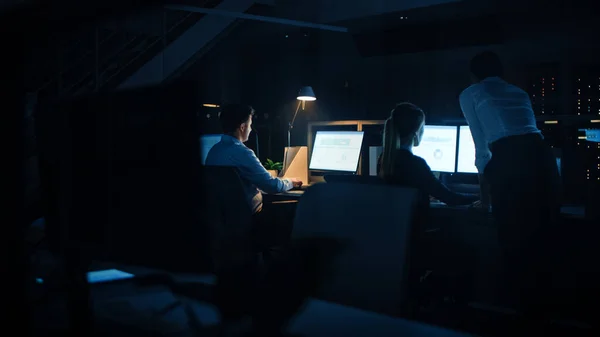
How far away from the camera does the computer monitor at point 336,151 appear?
14.0ft

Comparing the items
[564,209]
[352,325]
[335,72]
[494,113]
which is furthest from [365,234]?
[335,72]

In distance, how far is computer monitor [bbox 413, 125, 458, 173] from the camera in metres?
3.67

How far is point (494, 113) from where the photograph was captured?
271 centimetres

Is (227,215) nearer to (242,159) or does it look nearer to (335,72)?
(242,159)

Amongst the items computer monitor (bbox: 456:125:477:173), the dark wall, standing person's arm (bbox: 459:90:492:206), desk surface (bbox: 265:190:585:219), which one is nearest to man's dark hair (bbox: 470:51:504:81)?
standing person's arm (bbox: 459:90:492:206)

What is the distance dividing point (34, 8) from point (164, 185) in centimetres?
57

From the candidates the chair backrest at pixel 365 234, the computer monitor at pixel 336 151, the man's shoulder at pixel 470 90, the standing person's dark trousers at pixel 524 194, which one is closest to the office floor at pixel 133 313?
the chair backrest at pixel 365 234

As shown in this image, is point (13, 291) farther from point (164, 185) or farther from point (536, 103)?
point (536, 103)

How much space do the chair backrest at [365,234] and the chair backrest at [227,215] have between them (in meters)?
1.25

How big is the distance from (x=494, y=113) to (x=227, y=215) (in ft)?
4.60

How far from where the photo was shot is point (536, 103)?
5762mm

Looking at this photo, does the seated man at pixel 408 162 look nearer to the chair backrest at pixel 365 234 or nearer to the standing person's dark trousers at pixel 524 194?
the standing person's dark trousers at pixel 524 194

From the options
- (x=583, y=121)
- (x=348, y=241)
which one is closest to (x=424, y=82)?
(x=583, y=121)

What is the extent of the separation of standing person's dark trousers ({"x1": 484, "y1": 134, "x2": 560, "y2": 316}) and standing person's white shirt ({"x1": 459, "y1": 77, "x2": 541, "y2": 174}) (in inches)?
3.0
